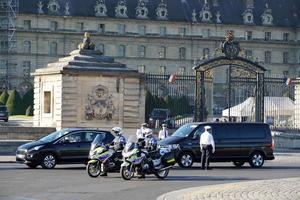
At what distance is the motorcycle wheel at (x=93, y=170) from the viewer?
2795 centimetres

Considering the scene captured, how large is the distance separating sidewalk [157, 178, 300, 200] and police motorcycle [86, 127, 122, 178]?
489cm

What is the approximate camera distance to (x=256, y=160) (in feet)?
114

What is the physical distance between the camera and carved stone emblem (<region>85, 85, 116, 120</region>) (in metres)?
39.3

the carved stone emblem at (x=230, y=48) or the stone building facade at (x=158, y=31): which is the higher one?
the stone building facade at (x=158, y=31)

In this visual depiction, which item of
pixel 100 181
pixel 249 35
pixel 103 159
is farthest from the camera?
pixel 249 35

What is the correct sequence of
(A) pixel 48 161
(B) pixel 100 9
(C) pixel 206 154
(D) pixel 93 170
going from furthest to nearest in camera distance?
(B) pixel 100 9, (C) pixel 206 154, (A) pixel 48 161, (D) pixel 93 170

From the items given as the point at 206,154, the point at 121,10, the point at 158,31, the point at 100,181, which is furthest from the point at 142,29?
the point at 100,181

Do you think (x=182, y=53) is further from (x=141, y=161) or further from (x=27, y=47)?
(x=141, y=161)

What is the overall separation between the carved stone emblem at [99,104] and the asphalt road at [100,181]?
5.52 m

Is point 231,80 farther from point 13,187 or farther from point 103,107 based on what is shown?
point 13,187

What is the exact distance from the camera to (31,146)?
3175cm

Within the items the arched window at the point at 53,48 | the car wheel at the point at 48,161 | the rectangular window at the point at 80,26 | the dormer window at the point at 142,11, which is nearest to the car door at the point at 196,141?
the car wheel at the point at 48,161

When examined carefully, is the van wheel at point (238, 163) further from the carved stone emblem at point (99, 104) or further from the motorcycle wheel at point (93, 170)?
the motorcycle wheel at point (93, 170)

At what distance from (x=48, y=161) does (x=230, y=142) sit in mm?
6685
